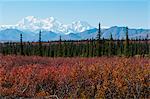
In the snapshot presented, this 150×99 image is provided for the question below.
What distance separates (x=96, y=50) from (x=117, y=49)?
10.1 meters

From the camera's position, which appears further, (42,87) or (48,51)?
(48,51)

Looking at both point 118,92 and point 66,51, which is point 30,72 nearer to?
point 118,92

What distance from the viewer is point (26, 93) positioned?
1791 cm

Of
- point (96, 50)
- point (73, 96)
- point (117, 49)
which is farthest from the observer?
point (117, 49)

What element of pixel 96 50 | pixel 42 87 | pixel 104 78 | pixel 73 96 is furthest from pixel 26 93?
pixel 96 50

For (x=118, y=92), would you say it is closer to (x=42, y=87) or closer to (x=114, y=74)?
(x=114, y=74)

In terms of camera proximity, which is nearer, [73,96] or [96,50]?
[73,96]

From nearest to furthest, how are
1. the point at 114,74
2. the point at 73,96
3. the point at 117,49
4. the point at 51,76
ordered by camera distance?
the point at 73,96, the point at 114,74, the point at 51,76, the point at 117,49

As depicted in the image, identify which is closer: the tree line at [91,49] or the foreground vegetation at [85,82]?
the foreground vegetation at [85,82]

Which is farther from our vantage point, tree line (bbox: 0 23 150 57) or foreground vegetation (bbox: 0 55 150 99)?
tree line (bbox: 0 23 150 57)

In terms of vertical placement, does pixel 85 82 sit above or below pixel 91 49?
above

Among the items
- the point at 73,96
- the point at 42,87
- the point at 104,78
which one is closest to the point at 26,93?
the point at 42,87

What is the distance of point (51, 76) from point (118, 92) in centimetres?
411

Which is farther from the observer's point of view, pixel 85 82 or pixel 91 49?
pixel 91 49
